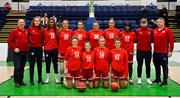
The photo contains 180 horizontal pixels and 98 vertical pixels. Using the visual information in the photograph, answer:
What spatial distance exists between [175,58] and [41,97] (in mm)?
9297

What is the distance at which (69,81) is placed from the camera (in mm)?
8617

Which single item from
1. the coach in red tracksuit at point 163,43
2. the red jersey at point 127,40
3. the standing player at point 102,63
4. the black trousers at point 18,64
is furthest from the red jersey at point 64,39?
the coach in red tracksuit at point 163,43

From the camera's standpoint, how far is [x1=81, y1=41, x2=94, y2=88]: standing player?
8.64m

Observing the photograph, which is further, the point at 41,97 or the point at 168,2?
the point at 168,2

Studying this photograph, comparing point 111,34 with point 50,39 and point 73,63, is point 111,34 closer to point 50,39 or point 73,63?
point 73,63

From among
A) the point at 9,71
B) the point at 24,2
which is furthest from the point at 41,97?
the point at 24,2

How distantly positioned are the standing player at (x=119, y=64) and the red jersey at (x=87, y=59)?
0.50m

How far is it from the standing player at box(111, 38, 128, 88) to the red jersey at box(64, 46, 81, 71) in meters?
0.81

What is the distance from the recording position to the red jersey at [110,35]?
927cm

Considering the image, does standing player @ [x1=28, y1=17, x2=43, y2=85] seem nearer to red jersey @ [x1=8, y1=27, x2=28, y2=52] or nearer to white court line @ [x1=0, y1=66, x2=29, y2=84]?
red jersey @ [x1=8, y1=27, x2=28, y2=52]

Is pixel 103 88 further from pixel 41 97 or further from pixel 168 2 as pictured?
pixel 168 2

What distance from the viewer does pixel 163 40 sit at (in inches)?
350

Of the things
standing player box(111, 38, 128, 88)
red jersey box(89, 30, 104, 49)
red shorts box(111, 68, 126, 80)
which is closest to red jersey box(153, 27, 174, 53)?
standing player box(111, 38, 128, 88)

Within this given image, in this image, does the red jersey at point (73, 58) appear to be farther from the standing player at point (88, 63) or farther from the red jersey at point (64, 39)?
the red jersey at point (64, 39)
